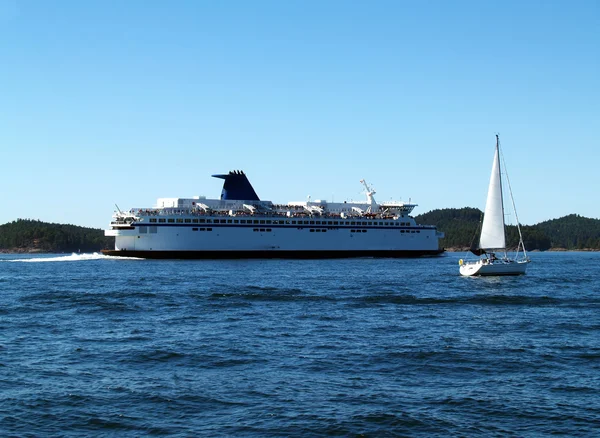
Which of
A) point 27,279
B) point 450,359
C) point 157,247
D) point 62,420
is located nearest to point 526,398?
point 450,359

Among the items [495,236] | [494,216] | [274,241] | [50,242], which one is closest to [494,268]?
[495,236]

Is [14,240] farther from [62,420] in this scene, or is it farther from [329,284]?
[62,420]

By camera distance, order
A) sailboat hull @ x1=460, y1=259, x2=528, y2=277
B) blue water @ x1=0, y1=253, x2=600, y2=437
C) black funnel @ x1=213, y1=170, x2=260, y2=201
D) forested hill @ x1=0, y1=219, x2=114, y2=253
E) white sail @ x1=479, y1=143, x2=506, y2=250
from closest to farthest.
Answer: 1. blue water @ x1=0, y1=253, x2=600, y2=437
2. sailboat hull @ x1=460, y1=259, x2=528, y2=277
3. white sail @ x1=479, y1=143, x2=506, y2=250
4. black funnel @ x1=213, y1=170, x2=260, y2=201
5. forested hill @ x1=0, y1=219, x2=114, y2=253

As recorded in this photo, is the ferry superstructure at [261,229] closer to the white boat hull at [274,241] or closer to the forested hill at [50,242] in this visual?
the white boat hull at [274,241]

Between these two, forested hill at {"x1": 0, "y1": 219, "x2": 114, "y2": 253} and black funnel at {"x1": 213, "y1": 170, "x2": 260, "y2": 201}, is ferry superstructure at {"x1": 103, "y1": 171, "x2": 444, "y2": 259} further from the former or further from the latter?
forested hill at {"x1": 0, "y1": 219, "x2": 114, "y2": 253}

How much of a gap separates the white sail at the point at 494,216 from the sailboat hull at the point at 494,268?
151 centimetres

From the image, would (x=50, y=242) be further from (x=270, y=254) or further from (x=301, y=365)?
(x=301, y=365)

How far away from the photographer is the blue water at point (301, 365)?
15.8 m

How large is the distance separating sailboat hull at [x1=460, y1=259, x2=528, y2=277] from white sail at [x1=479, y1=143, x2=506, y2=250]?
1513 mm

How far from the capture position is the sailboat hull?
53.2m

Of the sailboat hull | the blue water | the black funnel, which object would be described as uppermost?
the black funnel

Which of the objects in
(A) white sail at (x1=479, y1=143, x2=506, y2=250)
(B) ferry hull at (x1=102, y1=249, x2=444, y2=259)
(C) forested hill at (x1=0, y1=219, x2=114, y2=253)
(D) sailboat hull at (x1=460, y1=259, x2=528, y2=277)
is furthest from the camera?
(C) forested hill at (x1=0, y1=219, x2=114, y2=253)

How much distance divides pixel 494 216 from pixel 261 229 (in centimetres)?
4890

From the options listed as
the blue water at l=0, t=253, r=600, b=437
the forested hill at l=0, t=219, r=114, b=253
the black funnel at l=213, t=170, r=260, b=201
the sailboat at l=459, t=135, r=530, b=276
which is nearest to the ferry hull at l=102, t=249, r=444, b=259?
the black funnel at l=213, t=170, r=260, b=201
